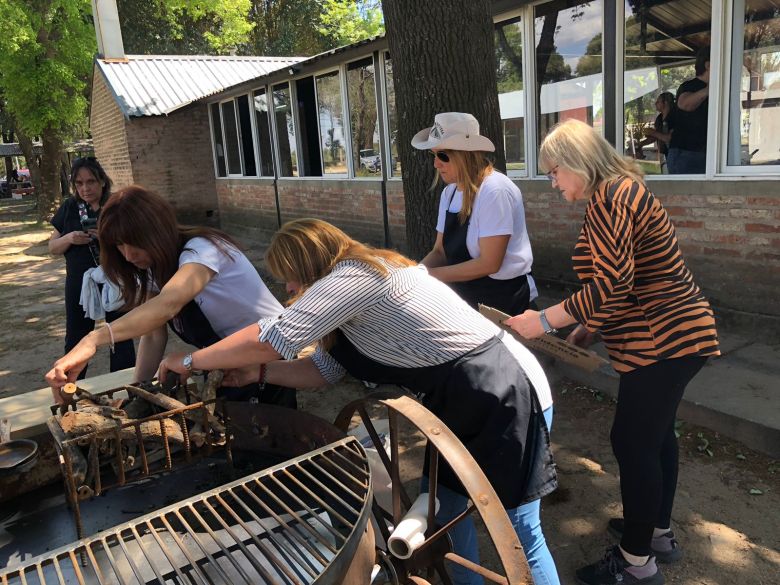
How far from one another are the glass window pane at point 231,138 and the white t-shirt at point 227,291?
11.9 m

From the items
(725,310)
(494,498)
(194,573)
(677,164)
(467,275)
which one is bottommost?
(725,310)

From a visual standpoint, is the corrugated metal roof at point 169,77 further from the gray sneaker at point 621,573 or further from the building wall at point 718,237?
the gray sneaker at point 621,573

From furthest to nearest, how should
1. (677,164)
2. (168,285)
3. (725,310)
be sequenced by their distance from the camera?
(677,164) → (725,310) → (168,285)

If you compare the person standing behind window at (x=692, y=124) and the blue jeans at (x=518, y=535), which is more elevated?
the person standing behind window at (x=692, y=124)

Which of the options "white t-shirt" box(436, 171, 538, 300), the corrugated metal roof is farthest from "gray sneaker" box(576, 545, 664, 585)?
the corrugated metal roof

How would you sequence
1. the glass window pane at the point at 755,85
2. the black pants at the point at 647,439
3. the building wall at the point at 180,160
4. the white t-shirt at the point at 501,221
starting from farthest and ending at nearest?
the building wall at the point at 180,160 → the glass window pane at the point at 755,85 → the white t-shirt at the point at 501,221 → the black pants at the point at 647,439

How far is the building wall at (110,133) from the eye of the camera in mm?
15141

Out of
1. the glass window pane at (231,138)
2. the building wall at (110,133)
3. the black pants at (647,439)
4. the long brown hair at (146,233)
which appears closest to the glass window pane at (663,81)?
the black pants at (647,439)

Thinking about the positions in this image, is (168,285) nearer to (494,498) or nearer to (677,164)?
(494,498)

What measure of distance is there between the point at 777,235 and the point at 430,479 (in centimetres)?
398

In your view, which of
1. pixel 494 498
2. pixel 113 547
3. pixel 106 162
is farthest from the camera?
pixel 106 162

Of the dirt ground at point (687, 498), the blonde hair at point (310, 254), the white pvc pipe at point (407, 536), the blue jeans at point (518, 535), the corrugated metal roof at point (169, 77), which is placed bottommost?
the dirt ground at point (687, 498)

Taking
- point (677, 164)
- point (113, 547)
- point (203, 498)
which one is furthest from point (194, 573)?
point (677, 164)

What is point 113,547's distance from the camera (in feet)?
5.75
